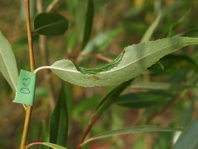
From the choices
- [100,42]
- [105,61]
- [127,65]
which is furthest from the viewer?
[100,42]

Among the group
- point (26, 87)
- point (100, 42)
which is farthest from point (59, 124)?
point (100, 42)

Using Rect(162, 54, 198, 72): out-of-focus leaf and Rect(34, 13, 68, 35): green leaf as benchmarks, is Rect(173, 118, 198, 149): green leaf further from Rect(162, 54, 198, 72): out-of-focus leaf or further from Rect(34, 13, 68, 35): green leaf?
Rect(34, 13, 68, 35): green leaf

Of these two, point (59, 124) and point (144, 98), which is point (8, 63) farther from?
point (144, 98)

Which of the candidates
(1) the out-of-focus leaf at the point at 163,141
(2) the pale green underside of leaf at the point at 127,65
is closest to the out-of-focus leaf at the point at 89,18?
(2) the pale green underside of leaf at the point at 127,65

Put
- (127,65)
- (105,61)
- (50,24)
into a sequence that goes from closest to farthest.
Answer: (127,65)
(50,24)
(105,61)

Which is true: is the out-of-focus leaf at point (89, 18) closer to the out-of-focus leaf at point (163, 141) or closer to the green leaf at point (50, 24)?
the green leaf at point (50, 24)

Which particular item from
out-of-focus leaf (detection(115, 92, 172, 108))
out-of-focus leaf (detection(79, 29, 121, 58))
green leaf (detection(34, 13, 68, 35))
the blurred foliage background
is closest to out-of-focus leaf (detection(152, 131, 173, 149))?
the blurred foliage background
